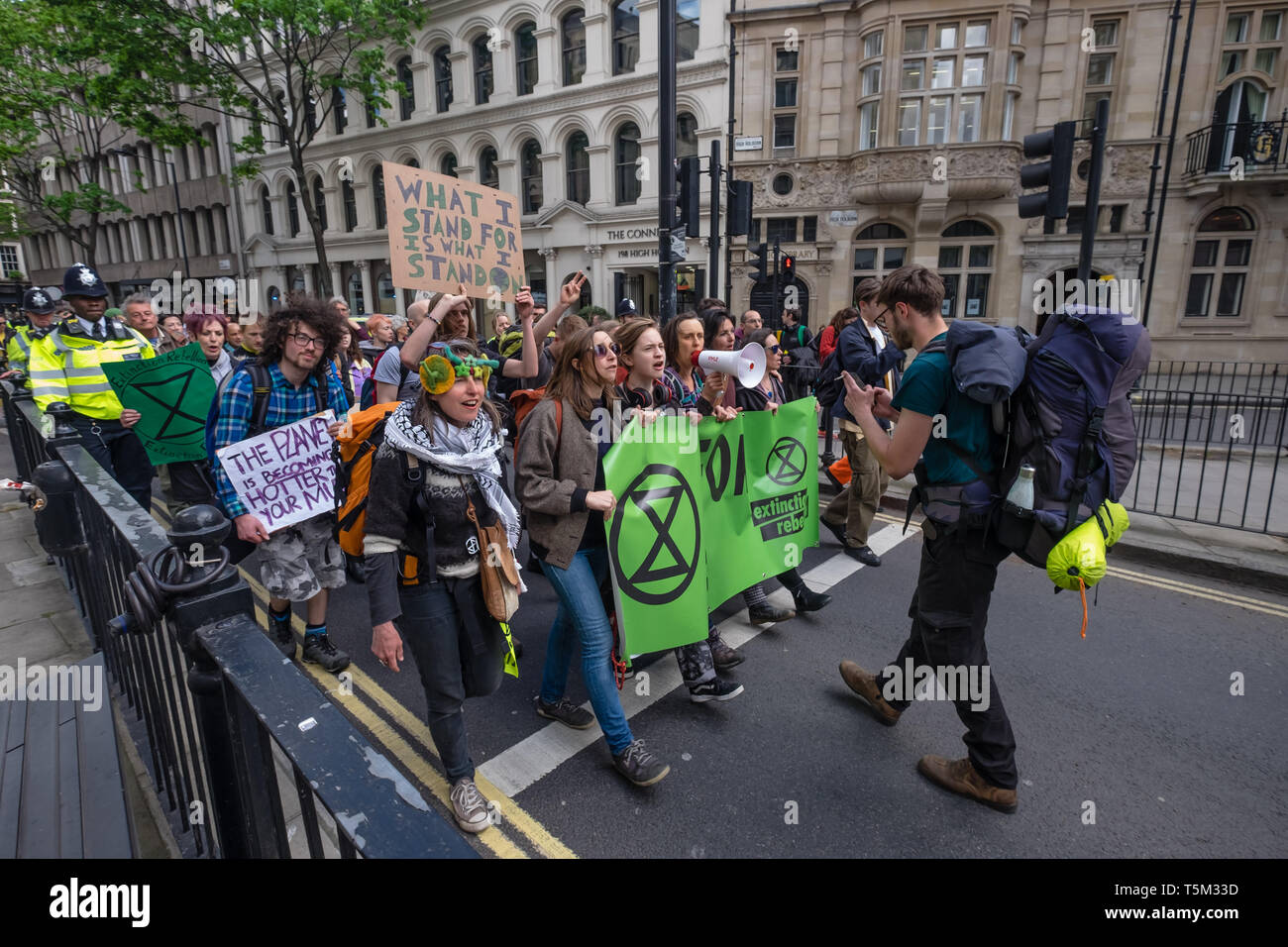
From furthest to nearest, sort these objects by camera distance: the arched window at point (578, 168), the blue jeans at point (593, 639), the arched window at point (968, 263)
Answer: the arched window at point (578, 168) < the arched window at point (968, 263) < the blue jeans at point (593, 639)

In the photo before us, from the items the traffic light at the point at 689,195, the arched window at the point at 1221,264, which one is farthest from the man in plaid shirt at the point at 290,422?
the arched window at the point at 1221,264

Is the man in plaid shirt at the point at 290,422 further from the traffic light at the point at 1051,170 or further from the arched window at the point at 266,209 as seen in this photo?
the arched window at the point at 266,209

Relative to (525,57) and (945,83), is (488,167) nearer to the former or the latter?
(525,57)

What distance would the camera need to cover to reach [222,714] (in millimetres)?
1747

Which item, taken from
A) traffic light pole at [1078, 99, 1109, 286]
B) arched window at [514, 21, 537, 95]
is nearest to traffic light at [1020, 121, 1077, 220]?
traffic light pole at [1078, 99, 1109, 286]

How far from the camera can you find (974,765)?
313cm

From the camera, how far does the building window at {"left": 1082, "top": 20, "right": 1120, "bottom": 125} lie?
18547mm

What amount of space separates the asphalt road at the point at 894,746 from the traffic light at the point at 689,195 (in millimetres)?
5294

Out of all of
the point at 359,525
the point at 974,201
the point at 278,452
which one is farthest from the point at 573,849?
the point at 974,201

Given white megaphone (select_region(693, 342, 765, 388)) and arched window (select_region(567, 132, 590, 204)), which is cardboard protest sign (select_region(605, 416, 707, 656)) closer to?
white megaphone (select_region(693, 342, 765, 388))

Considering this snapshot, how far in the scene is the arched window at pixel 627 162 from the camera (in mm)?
22984

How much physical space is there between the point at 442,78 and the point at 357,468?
97.9ft

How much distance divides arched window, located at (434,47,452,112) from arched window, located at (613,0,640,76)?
8045 mm

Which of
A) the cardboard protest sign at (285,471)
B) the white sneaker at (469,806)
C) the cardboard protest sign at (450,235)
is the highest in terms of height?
the cardboard protest sign at (450,235)
